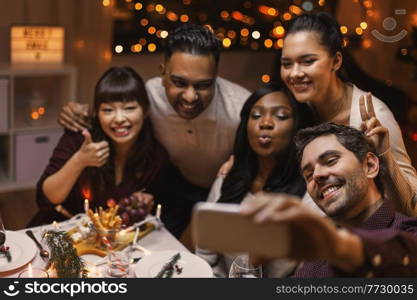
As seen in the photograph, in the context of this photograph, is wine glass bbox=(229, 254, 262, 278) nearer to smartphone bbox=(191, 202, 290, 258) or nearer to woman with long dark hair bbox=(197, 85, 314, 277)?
woman with long dark hair bbox=(197, 85, 314, 277)

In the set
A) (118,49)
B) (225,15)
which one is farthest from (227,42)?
(118,49)

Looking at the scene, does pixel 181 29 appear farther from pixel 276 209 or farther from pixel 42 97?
pixel 276 209

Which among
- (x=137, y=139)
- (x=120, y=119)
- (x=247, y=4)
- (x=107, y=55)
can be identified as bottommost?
(x=137, y=139)

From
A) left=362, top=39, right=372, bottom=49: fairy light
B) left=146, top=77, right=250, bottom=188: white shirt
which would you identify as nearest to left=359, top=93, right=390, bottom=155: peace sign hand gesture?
left=146, top=77, right=250, bottom=188: white shirt

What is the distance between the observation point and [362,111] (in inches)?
63.4

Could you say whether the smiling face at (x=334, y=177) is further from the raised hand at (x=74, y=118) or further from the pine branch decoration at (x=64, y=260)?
the raised hand at (x=74, y=118)

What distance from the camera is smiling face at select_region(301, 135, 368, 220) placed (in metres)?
1.37

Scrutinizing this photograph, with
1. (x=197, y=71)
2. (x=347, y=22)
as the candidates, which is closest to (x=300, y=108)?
(x=197, y=71)

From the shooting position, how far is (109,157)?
231 centimetres

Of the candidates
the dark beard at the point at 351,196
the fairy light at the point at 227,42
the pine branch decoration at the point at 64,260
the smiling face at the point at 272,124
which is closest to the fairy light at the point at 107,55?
the fairy light at the point at 227,42

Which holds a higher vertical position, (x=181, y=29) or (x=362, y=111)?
(x=181, y=29)

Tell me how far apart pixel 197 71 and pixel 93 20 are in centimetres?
142

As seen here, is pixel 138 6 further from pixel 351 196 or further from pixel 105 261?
pixel 351 196

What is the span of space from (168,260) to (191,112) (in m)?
0.74
